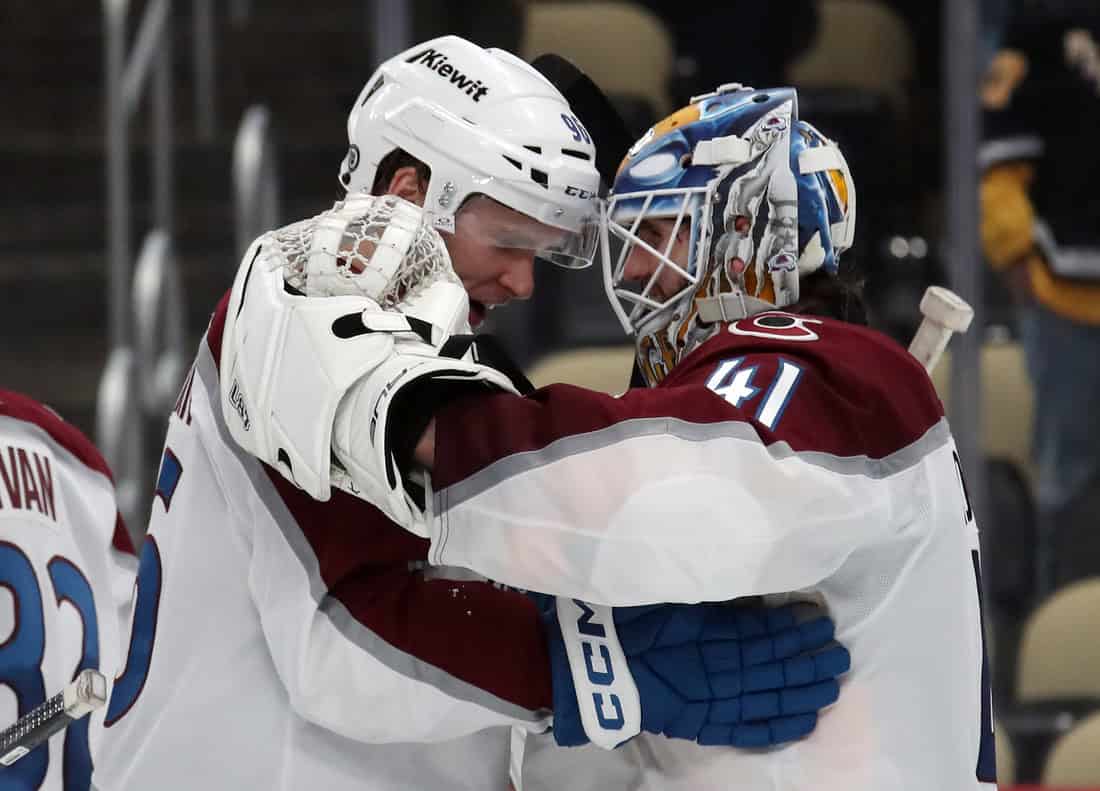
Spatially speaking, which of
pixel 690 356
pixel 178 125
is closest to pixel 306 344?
pixel 690 356

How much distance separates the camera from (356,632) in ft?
5.40

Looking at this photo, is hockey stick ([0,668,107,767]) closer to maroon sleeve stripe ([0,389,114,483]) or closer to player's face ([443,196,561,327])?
maroon sleeve stripe ([0,389,114,483])

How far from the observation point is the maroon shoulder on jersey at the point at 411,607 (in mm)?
1654

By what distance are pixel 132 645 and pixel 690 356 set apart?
64 cm

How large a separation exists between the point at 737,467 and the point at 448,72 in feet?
2.12

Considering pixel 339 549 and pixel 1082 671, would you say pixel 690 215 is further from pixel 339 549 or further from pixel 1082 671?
pixel 1082 671

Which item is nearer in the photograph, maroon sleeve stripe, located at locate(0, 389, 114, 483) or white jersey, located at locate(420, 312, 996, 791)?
white jersey, located at locate(420, 312, 996, 791)

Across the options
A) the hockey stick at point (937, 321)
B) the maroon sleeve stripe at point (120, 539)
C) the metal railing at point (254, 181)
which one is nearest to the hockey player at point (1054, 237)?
the metal railing at point (254, 181)

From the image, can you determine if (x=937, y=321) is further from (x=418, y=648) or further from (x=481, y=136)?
(x=418, y=648)

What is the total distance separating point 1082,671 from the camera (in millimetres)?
3621

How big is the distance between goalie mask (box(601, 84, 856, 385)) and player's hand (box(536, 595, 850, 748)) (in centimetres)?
35

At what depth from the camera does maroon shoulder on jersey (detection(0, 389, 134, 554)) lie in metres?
2.04

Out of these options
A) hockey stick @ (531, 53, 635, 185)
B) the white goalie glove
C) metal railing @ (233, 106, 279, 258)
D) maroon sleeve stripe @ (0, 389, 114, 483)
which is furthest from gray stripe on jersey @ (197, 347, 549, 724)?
metal railing @ (233, 106, 279, 258)

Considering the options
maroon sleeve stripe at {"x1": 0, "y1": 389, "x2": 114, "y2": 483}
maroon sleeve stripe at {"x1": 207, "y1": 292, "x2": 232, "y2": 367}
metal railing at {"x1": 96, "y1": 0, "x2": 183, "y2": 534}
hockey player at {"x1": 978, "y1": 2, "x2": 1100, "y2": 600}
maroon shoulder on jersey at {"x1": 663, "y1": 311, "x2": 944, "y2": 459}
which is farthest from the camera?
hockey player at {"x1": 978, "y1": 2, "x2": 1100, "y2": 600}
